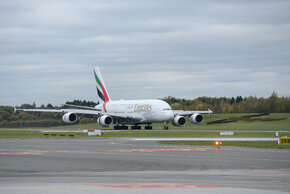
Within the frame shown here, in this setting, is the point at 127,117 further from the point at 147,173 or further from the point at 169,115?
the point at 147,173

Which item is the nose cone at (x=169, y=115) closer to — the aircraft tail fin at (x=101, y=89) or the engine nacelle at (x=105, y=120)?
the engine nacelle at (x=105, y=120)

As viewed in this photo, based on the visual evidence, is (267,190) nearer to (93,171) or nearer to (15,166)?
(93,171)

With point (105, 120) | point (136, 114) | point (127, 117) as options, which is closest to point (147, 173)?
point (105, 120)

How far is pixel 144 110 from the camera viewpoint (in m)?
86.0

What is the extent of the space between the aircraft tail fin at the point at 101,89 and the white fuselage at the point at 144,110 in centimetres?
413

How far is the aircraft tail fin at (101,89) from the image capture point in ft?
323

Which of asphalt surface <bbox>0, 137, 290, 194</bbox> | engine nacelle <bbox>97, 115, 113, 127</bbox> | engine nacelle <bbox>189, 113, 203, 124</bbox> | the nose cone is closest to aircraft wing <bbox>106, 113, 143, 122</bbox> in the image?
engine nacelle <bbox>97, 115, 113, 127</bbox>

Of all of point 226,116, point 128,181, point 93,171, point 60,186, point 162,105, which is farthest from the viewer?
point 226,116

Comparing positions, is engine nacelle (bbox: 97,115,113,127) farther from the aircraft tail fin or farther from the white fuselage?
the aircraft tail fin

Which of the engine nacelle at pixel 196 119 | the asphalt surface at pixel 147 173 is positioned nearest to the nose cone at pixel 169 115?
the engine nacelle at pixel 196 119

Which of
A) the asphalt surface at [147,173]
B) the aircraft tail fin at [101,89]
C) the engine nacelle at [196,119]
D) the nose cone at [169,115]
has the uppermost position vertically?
the aircraft tail fin at [101,89]

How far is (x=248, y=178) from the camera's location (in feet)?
61.8

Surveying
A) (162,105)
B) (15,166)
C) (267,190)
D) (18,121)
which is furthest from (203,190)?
(18,121)

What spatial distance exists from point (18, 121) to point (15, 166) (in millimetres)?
85995
